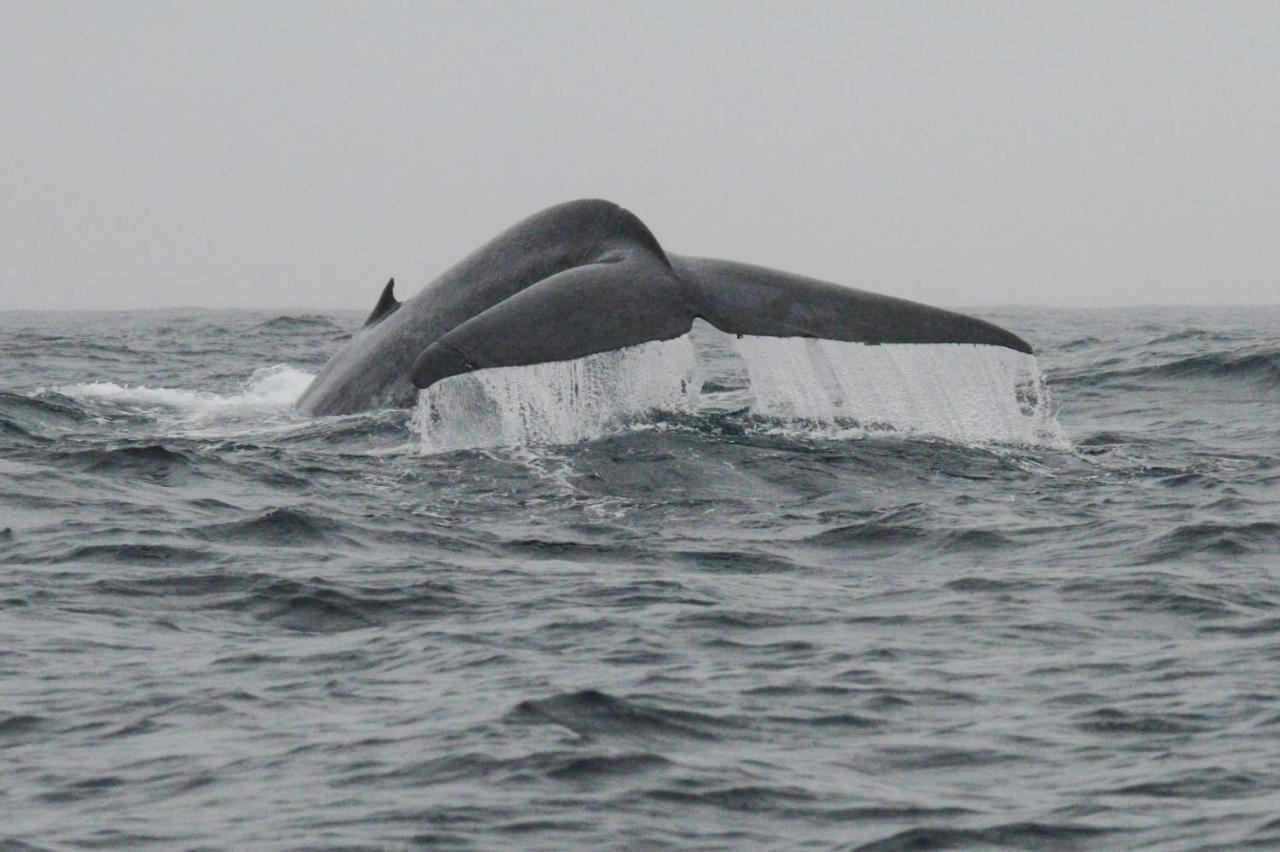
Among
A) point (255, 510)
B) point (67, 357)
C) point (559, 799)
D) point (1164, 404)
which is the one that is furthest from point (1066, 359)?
point (559, 799)

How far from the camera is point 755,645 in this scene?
8258 millimetres

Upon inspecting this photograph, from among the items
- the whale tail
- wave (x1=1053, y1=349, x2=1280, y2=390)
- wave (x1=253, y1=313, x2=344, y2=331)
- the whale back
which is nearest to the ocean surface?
the whale tail

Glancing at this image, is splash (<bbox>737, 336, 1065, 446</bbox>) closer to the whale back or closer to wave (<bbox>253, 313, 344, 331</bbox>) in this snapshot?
the whale back

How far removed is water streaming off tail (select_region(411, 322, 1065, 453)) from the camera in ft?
40.9

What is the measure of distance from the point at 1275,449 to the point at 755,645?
24.4 feet

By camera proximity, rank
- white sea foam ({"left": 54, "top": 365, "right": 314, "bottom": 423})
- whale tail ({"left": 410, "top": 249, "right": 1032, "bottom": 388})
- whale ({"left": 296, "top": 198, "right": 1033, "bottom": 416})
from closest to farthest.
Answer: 1. whale ({"left": 296, "top": 198, "right": 1033, "bottom": 416})
2. whale tail ({"left": 410, "top": 249, "right": 1032, "bottom": 388})
3. white sea foam ({"left": 54, "top": 365, "right": 314, "bottom": 423})

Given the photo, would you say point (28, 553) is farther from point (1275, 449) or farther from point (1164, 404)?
point (1164, 404)

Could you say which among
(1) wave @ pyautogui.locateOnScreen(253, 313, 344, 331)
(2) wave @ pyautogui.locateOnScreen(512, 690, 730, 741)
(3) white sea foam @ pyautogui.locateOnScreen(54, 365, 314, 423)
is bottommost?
(2) wave @ pyautogui.locateOnScreen(512, 690, 730, 741)

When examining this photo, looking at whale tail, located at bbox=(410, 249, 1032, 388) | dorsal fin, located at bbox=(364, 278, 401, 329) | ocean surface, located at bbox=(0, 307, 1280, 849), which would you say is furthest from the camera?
dorsal fin, located at bbox=(364, 278, 401, 329)

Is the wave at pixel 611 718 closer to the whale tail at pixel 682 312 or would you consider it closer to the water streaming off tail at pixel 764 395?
the whale tail at pixel 682 312

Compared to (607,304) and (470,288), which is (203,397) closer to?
(470,288)

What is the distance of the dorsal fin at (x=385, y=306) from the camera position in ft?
51.0

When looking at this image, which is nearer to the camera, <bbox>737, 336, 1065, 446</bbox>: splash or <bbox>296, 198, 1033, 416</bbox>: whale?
<bbox>296, 198, 1033, 416</bbox>: whale

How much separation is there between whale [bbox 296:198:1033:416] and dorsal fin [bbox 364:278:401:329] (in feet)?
4.03
